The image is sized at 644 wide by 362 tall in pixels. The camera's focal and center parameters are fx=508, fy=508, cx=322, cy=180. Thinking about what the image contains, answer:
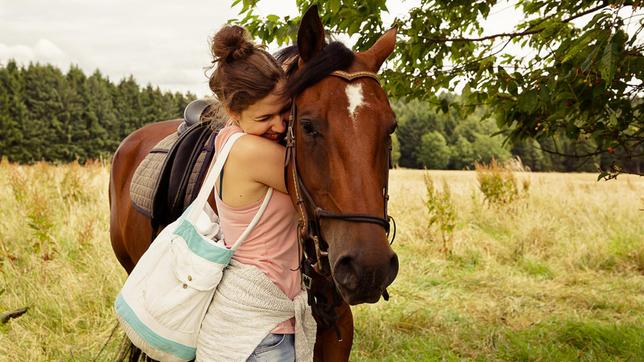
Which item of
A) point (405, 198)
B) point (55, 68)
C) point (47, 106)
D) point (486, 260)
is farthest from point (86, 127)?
point (486, 260)

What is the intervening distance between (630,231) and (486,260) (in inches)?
107

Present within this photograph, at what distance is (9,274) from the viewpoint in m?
5.26

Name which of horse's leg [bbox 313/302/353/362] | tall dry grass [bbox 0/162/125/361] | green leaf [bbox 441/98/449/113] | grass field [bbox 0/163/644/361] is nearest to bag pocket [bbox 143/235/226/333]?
horse's leg [bbox 313/302/353/362]

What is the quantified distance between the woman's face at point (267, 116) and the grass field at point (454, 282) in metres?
2.71

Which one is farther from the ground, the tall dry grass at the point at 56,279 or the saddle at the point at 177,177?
the saddle at the point at 177,177

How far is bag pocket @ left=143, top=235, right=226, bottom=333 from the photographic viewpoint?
1.72 metres

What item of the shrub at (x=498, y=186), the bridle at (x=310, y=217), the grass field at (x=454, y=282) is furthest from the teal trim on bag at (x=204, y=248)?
the shrub at (x=498, y=186)

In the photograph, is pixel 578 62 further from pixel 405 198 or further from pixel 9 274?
pixel 405 198

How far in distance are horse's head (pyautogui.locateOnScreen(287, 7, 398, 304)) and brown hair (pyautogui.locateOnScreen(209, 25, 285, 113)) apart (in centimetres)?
10

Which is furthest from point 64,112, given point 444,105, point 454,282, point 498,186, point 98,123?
point 444,105

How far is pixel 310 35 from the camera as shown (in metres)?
1.84

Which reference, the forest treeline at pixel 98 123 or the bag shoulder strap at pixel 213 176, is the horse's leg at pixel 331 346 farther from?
Result: the forest treeline at pixel 98 123

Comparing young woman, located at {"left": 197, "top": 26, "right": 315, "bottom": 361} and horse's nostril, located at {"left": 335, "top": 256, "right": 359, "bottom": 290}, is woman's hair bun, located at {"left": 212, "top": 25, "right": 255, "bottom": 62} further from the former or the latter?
horse's nostril, located at {"left": 335, "top": 256, "right": 359, "bottom": 290}

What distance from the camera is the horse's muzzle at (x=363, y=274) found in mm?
1486
